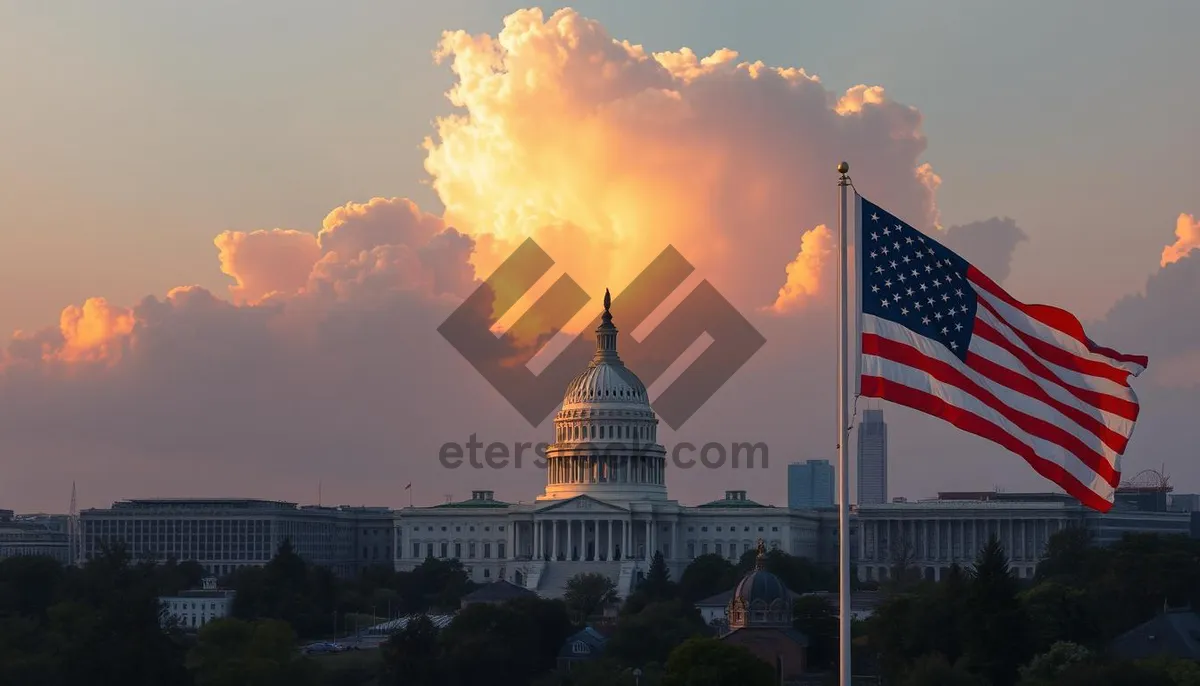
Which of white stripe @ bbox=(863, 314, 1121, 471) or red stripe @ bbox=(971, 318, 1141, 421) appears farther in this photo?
red stripe @ bbox=(971, 318, 1141, 421)

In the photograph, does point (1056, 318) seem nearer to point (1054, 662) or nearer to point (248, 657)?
point (1054, 662)

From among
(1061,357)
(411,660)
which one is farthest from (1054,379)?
(411,660)

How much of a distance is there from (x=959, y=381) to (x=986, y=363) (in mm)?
799

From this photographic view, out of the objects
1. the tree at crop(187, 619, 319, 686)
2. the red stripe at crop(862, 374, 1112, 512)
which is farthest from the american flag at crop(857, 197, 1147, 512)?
the tree at crop(187, 619, 319, 686)

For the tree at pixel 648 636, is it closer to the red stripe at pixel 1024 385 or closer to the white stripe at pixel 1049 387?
the white stripe at pixel 1049 387

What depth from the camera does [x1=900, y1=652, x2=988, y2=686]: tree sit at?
13050 cm

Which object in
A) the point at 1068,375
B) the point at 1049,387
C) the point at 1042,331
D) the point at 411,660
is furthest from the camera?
the point at 411,660

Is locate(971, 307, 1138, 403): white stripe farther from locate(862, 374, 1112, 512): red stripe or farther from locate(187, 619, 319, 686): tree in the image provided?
locate(187, 619, 319, 686): tree

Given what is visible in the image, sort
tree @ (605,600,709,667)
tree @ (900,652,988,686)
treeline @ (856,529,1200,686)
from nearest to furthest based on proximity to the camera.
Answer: tree @ (900,652,988,686) → treeline @ (856,529,1200,686) → tree @ (605,600,709,667)

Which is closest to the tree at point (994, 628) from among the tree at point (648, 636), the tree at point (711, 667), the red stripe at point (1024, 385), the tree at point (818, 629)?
the tree at point (711, 667)

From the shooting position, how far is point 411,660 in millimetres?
158375

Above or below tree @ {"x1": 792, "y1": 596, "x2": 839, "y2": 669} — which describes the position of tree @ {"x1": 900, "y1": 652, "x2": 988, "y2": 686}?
below

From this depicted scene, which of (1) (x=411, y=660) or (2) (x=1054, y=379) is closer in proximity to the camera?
(2) (x=1054, y=379)

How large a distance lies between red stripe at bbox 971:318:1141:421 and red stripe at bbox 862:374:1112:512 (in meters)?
1.89
